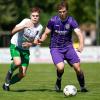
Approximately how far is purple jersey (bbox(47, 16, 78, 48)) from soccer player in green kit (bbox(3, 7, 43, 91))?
0.39 meters

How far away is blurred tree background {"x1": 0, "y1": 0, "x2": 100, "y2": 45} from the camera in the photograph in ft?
206

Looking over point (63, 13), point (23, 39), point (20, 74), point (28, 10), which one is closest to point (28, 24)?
point (23, 39)

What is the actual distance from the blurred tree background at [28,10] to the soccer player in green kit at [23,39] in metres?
47.3

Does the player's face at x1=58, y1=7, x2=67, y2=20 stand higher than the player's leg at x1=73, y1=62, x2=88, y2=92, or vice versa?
the player's face at x1=58, y1=7, x2=67, y2=20

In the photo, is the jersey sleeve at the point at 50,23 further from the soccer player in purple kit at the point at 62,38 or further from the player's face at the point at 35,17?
the player's face at the point at 35,17

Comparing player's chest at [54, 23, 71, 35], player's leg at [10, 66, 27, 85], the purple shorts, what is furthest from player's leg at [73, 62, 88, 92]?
player's leg at [10, 66, 27, 85]

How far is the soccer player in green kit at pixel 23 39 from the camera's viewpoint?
13648 millimetres

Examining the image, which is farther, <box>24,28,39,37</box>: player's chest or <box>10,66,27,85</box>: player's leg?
<box>10,66,27,85</box>: player's leg

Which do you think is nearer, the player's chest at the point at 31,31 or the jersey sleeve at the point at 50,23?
the jersey sleeve at the point at 50,23

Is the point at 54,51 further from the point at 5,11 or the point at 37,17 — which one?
the point at 5,11

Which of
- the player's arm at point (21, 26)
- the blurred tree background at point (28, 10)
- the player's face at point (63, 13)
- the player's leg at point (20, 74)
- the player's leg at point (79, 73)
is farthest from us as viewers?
the blurred tree background at point (28, 10)

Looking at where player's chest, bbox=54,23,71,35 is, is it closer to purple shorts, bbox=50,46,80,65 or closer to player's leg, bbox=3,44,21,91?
purple shorts, bbox=50,46,80,65

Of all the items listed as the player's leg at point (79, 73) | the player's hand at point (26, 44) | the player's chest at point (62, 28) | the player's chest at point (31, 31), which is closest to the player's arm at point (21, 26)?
the player's chest at point (31, 31)

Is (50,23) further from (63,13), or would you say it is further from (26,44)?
(26,44)
